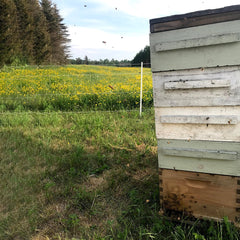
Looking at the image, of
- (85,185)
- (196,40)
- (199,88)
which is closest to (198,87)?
(199,88)

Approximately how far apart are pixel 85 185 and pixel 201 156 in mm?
1695

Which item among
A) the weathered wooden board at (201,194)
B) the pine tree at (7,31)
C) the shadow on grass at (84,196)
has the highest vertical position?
the pine tree at (7,31)

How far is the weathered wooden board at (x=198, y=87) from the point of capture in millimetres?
1688

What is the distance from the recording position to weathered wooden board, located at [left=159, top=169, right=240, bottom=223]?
1887mm

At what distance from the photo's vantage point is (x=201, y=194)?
2.01 m

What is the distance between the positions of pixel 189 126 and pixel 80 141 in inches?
109

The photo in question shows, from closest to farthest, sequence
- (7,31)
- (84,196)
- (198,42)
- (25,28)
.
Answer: (198,42), (84,196), (7,31), (25,28)

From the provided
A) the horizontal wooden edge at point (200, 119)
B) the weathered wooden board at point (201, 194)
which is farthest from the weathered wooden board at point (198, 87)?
the weathered wooden board at point (201, 194)

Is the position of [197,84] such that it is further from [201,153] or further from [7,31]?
[7,31]

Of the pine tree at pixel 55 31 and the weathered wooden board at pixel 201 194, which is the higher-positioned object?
the pine tree at pixel 55 31

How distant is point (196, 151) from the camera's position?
188cm

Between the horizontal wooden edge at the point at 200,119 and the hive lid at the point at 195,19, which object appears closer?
the hive lid at the point at 195,19

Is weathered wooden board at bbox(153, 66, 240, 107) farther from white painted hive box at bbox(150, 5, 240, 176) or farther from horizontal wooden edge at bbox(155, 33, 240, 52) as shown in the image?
horizontal wooden edge at bbox(155, 33, 240, 52)

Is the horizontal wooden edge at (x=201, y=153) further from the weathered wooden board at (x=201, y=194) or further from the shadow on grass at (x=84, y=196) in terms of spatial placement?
the shadow on grass at (x=84, y=196)
